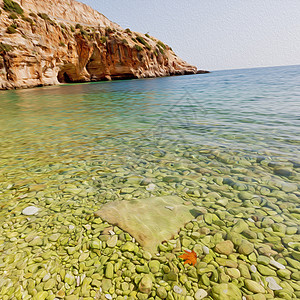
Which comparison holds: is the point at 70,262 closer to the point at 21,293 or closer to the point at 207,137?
the point at 21,293

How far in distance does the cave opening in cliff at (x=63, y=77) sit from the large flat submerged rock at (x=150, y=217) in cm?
6038

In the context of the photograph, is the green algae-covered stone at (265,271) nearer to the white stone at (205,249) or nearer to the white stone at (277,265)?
the white stone at (277,265)

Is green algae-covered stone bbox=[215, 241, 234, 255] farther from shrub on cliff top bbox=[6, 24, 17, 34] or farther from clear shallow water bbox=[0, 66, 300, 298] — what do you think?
shrub on cliff top bbox=[6, 24, 17, 34]

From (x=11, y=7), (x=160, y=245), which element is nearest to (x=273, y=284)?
(x=160, y=245)

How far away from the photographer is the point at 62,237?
106 inches

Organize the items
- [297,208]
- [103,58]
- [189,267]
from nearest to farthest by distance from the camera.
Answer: [189,267]
[297,208]
[103,58]

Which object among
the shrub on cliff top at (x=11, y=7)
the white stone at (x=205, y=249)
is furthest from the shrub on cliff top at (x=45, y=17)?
the white stone at (x=205, y=249)

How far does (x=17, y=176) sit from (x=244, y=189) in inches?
191

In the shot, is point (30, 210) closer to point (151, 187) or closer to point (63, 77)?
point (151, 187)

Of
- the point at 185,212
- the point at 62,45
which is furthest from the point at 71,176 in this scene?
the point at 62,45

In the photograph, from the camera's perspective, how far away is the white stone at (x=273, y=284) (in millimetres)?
1966

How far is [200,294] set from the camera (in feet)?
6.43

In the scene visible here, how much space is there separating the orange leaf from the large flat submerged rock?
1.10 ft

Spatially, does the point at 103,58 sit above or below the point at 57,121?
above
